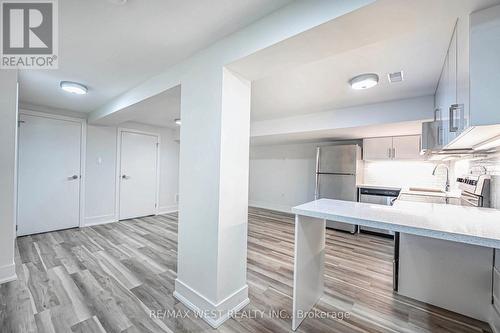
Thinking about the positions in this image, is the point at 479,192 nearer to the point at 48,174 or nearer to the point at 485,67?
the point at 485,67

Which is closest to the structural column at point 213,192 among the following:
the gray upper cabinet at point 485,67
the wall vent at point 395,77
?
the gray upper cabinet at point 485,67

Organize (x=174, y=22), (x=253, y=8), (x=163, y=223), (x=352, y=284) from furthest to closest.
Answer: (x=163, y=223)
(x=352, y=284)
(x=174, y=22)
(x=253, y=8)

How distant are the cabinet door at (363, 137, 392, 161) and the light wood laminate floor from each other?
61.0 inches

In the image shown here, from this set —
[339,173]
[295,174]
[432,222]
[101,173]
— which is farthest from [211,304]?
[295,174]

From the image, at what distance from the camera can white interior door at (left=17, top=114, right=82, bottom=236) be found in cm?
337

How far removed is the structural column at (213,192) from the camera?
1.61m

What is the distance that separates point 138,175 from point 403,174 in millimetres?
5621

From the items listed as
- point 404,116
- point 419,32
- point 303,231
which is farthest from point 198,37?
point 404,116

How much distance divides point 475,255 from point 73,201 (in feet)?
18.6

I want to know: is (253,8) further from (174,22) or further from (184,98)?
(184,98)

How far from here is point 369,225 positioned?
4.10 feet

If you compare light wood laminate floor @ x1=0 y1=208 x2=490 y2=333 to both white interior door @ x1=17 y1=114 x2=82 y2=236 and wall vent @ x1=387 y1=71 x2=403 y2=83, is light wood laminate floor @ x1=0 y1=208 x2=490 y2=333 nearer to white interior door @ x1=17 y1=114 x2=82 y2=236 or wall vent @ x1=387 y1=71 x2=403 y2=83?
white interior door @ x1=17 y1=114 x2=82 y2=236

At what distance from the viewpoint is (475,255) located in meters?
1.67

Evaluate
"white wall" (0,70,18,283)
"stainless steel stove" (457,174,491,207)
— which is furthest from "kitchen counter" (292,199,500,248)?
"white wall" (0,70,18,283)
